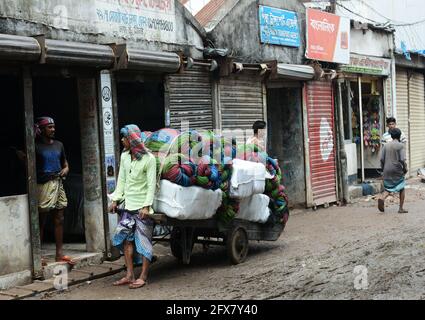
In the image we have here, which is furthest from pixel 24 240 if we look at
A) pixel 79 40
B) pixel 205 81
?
pixel 205 81

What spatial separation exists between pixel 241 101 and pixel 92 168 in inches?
155

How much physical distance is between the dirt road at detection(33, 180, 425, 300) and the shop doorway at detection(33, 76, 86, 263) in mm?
1442

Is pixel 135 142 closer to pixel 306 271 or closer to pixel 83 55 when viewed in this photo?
pixel 83 55

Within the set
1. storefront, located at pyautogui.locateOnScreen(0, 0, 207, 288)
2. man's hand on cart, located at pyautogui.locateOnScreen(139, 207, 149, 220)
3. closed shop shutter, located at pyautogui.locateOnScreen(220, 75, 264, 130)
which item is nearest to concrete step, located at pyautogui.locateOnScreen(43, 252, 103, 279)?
storefront, located at pyautogui.locateOnScreen(0, 0, 207, 288)

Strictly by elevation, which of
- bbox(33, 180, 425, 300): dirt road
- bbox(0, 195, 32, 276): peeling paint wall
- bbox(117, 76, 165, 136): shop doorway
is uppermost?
bbox(117, 76, 165, 136): shop doorway

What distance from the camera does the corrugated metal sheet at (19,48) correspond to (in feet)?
21.0

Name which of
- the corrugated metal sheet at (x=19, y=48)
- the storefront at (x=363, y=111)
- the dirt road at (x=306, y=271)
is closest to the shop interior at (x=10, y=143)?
the dirt road at (x=306, y=271)

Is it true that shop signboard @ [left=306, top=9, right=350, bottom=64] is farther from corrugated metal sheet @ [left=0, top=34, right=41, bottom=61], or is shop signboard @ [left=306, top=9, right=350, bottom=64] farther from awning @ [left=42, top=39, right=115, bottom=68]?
corrugated metal sheet @ [left=0, top=34, right=41, bottom=61]

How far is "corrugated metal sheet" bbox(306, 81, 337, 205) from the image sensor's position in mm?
13289

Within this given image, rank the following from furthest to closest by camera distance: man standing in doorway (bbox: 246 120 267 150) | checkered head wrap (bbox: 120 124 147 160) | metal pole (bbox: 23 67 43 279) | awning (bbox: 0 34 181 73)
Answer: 1. man standing in doorway (bbox: 246 120 267 150)
2. metal pole (bbox: 23 67 43 279)
3. checkered head wrap (bbox: 120 124 147 160)
4. awning (bbox: 0 34 181 73)

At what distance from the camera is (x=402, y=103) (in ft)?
60.3

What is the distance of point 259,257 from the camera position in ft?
27.2

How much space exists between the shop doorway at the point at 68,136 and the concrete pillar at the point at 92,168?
761mm

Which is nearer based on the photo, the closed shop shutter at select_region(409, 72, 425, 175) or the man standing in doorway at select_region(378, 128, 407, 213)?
the man standing in doorway at select_region(378, 128, 407, 213)
